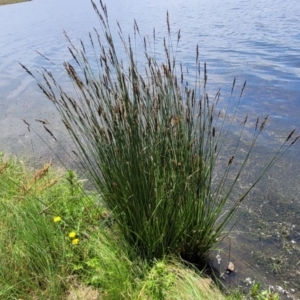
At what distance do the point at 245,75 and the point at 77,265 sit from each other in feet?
17.7

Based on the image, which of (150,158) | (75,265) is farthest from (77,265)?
(150,158)

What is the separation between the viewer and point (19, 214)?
2602 mm

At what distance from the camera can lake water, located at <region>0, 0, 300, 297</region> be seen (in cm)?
291

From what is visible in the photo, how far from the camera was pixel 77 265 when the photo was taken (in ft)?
7.48

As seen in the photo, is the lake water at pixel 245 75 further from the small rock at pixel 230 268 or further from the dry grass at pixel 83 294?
the dry grass at pixel 83 294

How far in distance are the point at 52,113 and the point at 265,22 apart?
25.6 ft

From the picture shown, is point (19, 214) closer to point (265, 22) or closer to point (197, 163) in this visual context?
point (197, 163)

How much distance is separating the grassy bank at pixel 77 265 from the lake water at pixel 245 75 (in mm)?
574

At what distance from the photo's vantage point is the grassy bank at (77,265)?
2.05 m

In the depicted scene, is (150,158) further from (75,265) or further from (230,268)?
(230,268)

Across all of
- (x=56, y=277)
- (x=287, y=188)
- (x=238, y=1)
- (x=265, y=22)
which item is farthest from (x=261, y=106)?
(x=238, y=1)

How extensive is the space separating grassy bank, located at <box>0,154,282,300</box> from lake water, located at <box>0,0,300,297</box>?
574 millimetres

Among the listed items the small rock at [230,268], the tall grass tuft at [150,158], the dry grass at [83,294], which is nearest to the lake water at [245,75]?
the small rock at [230,268]

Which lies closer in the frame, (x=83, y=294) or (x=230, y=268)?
(x=83, y=294)
